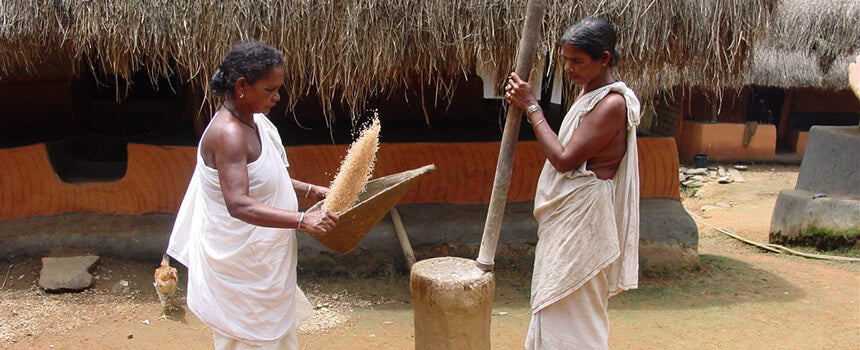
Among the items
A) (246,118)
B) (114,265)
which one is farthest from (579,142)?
(114,265)

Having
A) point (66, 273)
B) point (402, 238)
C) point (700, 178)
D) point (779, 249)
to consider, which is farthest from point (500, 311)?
point (700, 178)

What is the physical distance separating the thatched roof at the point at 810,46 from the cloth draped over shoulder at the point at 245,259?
25.3ft

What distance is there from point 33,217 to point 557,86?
12.3ft

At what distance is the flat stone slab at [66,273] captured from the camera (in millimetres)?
4047

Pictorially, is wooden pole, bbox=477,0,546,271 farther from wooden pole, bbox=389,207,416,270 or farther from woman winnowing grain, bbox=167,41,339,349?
wooden pole, bbox=389,207,416,270

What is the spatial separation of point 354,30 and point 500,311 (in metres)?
1.94

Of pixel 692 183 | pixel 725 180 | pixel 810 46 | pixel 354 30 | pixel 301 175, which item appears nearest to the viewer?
pixel 354 30

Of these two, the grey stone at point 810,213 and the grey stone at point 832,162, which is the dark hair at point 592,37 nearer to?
the grey stone at point 810,213

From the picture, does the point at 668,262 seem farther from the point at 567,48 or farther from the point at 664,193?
the point at 567,48

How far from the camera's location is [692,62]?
4.11m

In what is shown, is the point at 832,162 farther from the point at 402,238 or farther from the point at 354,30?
the point at 354,30

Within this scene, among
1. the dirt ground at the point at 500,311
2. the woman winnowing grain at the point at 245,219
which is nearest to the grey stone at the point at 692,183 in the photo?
the dirt ground at the point at 500,311

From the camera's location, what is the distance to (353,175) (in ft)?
8.13

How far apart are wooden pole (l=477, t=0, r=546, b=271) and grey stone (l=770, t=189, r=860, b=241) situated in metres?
4.40
